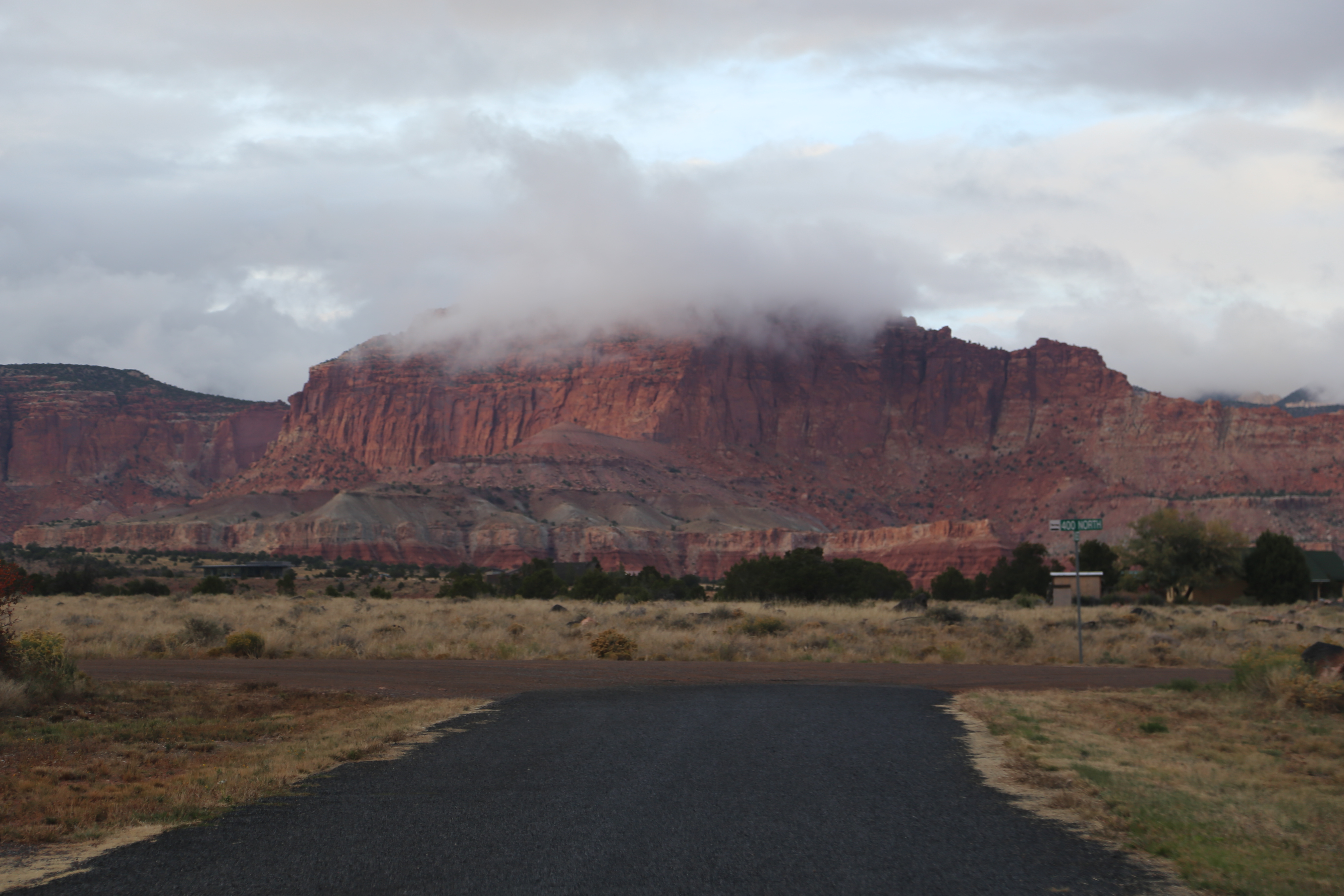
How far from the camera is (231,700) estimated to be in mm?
17469

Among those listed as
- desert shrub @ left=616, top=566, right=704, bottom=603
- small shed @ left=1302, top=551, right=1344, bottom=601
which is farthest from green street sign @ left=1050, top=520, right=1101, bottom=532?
small shed @ left=1302, top=551, right=1344, bottom=601

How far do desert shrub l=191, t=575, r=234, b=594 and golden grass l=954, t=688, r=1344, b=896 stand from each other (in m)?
Answer: 47.7

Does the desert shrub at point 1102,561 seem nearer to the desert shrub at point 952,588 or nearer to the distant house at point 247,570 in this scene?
the desert shrub at point 952,588

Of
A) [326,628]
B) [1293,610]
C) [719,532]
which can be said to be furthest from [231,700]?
[719,532]

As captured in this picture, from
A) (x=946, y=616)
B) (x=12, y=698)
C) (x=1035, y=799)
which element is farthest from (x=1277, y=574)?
(x=12, y=698)

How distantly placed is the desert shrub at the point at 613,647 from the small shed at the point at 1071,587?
30.0 meters

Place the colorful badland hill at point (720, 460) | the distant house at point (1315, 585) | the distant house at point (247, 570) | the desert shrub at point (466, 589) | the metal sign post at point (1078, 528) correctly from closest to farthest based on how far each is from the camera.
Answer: the metal sign post at point (1078, 528), the distant house at point (1315, 585), the desert shrub at point (466, 589), the distant house at point (247, 570), the colorful badland hill at point (720, 460)

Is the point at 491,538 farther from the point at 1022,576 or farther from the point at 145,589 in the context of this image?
the point at 1022,576

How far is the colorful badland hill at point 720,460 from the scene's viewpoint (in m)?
Answer: 120

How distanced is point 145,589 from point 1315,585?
64750mm

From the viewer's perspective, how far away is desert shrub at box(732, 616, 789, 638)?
1257 inches

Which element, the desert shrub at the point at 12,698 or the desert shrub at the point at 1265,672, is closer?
the desert shrub at the point at 12,698

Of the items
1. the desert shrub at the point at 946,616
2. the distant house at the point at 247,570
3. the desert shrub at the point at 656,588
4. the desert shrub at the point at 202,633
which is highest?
the desert shrub at the point at 946,616

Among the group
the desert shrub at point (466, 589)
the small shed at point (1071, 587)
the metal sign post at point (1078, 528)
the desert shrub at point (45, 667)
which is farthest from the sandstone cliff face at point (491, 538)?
the desert shrub at point (45, 667)
